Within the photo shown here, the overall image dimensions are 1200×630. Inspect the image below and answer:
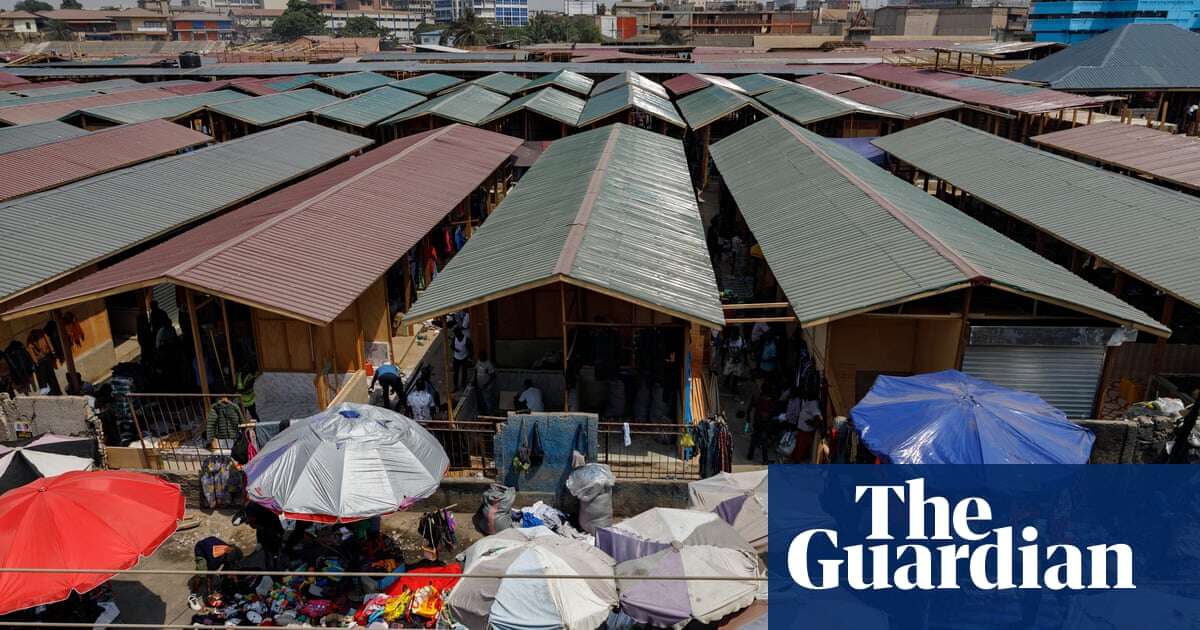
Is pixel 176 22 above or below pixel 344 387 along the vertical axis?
above

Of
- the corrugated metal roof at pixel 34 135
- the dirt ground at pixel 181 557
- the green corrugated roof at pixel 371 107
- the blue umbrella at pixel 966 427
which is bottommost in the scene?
the dirt ground at pixel 181 557

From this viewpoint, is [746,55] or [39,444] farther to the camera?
[746,55]

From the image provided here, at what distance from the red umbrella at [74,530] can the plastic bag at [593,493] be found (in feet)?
16.0

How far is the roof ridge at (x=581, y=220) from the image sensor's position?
11.2m

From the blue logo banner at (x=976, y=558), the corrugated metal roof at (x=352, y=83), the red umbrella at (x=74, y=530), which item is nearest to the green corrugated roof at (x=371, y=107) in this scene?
the corrugated metal roof at (x=352, y=83)

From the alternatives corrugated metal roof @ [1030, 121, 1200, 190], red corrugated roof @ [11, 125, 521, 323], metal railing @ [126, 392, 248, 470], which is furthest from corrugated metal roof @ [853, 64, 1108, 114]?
metal railing @ [126, 392, 248, 470]

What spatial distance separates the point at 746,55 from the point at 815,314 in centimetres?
6170

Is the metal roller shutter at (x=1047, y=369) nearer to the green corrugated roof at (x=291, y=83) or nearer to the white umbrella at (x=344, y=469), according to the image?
the white umbrella at (x=344, y=469)

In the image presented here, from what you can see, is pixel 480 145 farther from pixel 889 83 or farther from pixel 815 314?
pixel 889 83

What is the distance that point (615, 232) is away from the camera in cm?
1356

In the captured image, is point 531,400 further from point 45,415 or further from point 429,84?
point 429,84

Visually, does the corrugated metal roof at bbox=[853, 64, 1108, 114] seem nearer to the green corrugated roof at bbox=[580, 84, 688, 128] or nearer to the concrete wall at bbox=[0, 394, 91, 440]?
the green corrugated roof at bbox=[580, 84, 688, 128]

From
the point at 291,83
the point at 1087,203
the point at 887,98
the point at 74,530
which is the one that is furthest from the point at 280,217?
the point at 291,83

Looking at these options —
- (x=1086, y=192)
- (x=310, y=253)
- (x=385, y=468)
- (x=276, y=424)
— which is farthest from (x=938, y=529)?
(x=1086, y=192)
